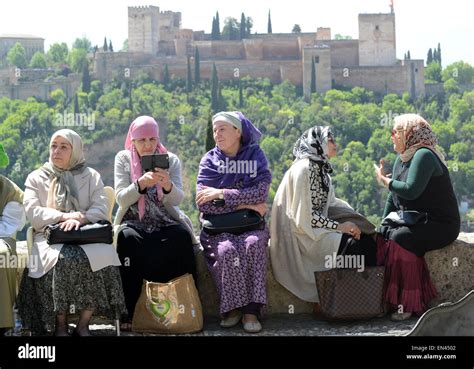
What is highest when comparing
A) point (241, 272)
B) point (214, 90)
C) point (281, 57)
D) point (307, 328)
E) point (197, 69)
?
point (281, 57)

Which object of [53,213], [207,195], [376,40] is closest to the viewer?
[53,213]

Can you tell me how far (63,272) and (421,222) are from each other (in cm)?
145

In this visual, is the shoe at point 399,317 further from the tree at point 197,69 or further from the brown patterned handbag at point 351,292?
the tree at point 197,69

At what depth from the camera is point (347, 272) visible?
4.23 m

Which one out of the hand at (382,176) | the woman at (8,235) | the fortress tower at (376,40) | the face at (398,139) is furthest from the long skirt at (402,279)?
the fortress tower at (376,40)

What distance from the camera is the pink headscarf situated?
13.8 feet

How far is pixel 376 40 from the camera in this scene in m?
69.5

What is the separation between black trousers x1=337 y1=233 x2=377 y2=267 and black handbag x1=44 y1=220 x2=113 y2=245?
37.7 inches

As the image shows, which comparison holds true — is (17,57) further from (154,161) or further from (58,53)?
(154,161)

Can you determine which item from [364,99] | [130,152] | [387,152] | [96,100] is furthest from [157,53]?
[130,152]

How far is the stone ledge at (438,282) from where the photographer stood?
4.45 meters

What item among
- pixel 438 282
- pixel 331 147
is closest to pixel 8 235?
pixel 331 147

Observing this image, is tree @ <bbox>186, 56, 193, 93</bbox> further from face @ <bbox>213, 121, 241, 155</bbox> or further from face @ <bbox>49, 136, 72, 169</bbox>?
face @ <bbox>49, 136, 72, 169</bbox>

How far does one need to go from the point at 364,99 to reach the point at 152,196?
6219cm
